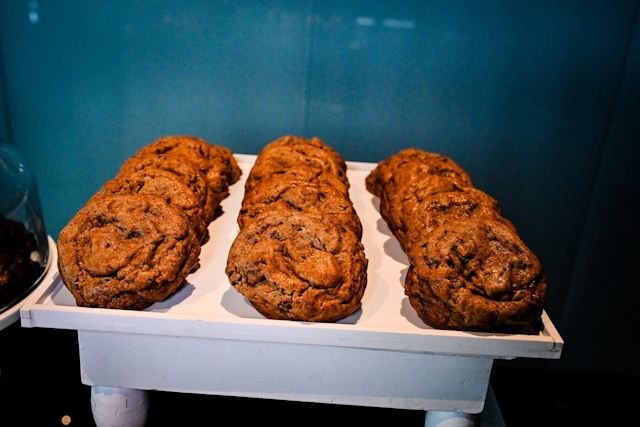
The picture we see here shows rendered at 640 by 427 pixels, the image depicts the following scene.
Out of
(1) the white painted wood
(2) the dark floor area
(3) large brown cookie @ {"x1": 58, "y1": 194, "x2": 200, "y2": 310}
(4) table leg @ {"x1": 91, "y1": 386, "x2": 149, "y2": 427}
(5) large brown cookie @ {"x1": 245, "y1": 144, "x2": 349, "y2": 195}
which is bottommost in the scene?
(2) the dark floor area

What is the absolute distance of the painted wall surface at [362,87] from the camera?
270 centimetres

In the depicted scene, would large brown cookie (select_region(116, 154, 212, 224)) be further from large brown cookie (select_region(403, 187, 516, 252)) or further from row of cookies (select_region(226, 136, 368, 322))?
large brown cookie (select_region(403, 187, 516, 252))

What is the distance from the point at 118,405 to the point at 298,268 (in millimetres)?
760

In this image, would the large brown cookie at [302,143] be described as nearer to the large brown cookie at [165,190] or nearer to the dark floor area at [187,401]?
the large brown cookie at [165,190]

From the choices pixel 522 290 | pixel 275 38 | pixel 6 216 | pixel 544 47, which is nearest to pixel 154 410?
pixel 6 216

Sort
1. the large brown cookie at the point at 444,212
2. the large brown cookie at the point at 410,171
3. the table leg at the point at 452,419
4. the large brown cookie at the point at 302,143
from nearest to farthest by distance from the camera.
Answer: the table leg at the point at 452,419 → the large brown cookie at the point at 444,212 → the large brown cookie at the point at 410,171 → the large brown cookie at the point at 302,143

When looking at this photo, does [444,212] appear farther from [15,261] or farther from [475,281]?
[15,261]

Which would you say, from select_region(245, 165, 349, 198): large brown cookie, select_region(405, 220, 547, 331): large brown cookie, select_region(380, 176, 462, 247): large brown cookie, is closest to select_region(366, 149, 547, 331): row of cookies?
select_region(405, 220, 547, 331): large brown cookie

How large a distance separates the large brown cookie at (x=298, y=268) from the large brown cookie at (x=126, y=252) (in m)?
0.18

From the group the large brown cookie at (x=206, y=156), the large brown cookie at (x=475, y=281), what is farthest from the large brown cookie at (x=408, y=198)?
the large brown cookie at (x=206, y=156)

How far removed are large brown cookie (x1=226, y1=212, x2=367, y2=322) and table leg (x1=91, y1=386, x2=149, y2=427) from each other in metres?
0.53

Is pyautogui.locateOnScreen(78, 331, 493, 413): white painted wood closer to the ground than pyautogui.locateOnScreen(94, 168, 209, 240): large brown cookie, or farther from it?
closer to the ground

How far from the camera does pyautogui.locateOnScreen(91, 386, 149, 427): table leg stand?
183 cm

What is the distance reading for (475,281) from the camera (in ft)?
5.54
